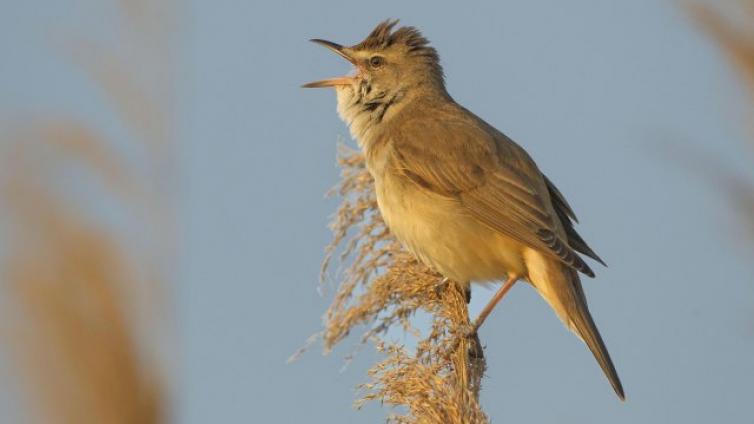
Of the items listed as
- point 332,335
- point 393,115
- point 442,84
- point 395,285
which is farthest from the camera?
point 442,84

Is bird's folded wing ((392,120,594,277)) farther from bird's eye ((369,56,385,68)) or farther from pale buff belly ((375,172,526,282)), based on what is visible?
bird's eye ((369,56,385,68))

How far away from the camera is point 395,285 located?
339 centimetres

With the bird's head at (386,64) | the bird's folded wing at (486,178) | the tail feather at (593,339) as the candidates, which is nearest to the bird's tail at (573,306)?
the tail feather at (593,339)

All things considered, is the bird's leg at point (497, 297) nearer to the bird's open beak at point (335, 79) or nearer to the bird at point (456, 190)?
the bird at point (456, 190)

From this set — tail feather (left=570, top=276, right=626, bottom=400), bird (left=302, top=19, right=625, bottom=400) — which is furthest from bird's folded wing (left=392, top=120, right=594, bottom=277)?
tail feather (left=570, top=276, right=626, bottom=400)

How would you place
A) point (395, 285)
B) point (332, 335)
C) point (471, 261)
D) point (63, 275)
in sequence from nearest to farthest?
point (63, 275), point (332, 335), point (395, 285), point (471, 261)

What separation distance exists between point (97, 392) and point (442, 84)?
4.76 m

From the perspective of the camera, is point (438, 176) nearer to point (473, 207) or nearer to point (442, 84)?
point (473, 207)

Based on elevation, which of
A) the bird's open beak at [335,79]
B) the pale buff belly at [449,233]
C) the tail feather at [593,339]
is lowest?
the tail feather at [593,339]

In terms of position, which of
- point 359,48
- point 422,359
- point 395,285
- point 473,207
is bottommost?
point 422,359

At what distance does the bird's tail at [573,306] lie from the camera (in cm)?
400

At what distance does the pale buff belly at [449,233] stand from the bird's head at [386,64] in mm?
885

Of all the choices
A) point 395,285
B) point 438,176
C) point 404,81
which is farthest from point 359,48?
point 395,285

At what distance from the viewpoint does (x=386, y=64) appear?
5.21m
